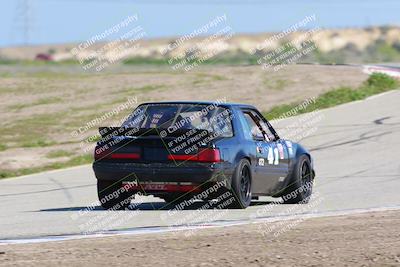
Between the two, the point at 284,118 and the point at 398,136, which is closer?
the point at 398,136

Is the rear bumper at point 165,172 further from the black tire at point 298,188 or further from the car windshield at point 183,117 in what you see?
the black tire at point 298,188

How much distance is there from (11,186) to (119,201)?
17.1 ft

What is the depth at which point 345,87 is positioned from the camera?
30.8m

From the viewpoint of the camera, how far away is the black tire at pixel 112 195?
1235 cm

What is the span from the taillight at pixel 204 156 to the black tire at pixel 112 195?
0.89 m

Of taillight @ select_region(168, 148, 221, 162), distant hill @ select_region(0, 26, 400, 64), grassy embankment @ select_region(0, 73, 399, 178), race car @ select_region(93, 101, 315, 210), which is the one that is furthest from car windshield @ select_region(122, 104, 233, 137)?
distant hill @ select_region(0, 26, 400, 64)

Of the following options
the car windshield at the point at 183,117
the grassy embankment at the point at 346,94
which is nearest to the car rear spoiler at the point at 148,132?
the car windshield at the point at 183,117

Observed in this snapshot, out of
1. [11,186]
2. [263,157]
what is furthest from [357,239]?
[11,186]

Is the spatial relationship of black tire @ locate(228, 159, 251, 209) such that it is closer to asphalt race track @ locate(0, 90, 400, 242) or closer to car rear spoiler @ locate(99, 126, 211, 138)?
asphalt race track @ locate(0, 90, 400, 242)

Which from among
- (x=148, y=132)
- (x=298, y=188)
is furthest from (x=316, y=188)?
(x=148, y=132)

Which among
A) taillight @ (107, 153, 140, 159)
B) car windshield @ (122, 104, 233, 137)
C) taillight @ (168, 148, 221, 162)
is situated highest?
car windshield @ (122, 104, 233, 137)

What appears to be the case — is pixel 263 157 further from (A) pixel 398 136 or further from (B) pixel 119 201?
(A) pixel 398 136

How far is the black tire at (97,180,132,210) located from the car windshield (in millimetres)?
751

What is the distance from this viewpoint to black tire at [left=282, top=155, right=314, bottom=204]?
13.8 m
